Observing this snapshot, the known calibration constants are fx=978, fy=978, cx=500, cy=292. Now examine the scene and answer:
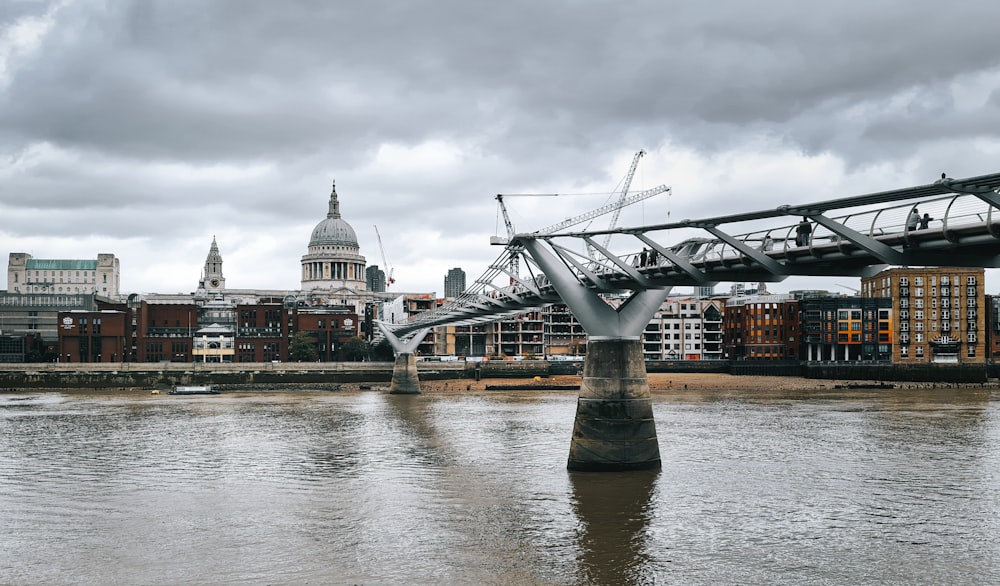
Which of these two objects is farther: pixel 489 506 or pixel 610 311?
pixel 610 311

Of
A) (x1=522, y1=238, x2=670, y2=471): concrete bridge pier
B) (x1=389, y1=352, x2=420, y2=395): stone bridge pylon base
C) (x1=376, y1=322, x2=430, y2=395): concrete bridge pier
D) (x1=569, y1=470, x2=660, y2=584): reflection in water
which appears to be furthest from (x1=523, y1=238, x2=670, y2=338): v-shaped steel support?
(x1=389, y1=352, x2=420, y2=395): stone bridge pylon base

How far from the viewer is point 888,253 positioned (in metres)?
23.7

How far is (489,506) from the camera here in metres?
29.6

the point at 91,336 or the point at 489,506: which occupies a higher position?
the point at 91,336

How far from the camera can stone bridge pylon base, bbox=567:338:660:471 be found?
A: 119 feet

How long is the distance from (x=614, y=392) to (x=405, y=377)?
61.6 meters

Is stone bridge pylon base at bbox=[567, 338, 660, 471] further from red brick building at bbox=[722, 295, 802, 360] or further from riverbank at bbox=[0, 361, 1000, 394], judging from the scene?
red brick building at bbox=[722, 295, 802, 360]

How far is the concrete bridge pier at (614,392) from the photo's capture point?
1423 inches

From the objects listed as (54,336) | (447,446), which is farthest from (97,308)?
(447,446)

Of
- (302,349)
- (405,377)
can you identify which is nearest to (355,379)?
(405,377)

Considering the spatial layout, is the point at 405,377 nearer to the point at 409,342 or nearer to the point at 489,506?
the point at 409,342

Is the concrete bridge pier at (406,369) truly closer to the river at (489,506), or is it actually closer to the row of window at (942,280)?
the river at (489,506)

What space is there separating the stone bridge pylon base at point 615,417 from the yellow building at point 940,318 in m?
101

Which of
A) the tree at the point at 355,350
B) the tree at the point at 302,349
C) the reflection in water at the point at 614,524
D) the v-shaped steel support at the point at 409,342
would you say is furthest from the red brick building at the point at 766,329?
the reflection in water at the point at 614,524
